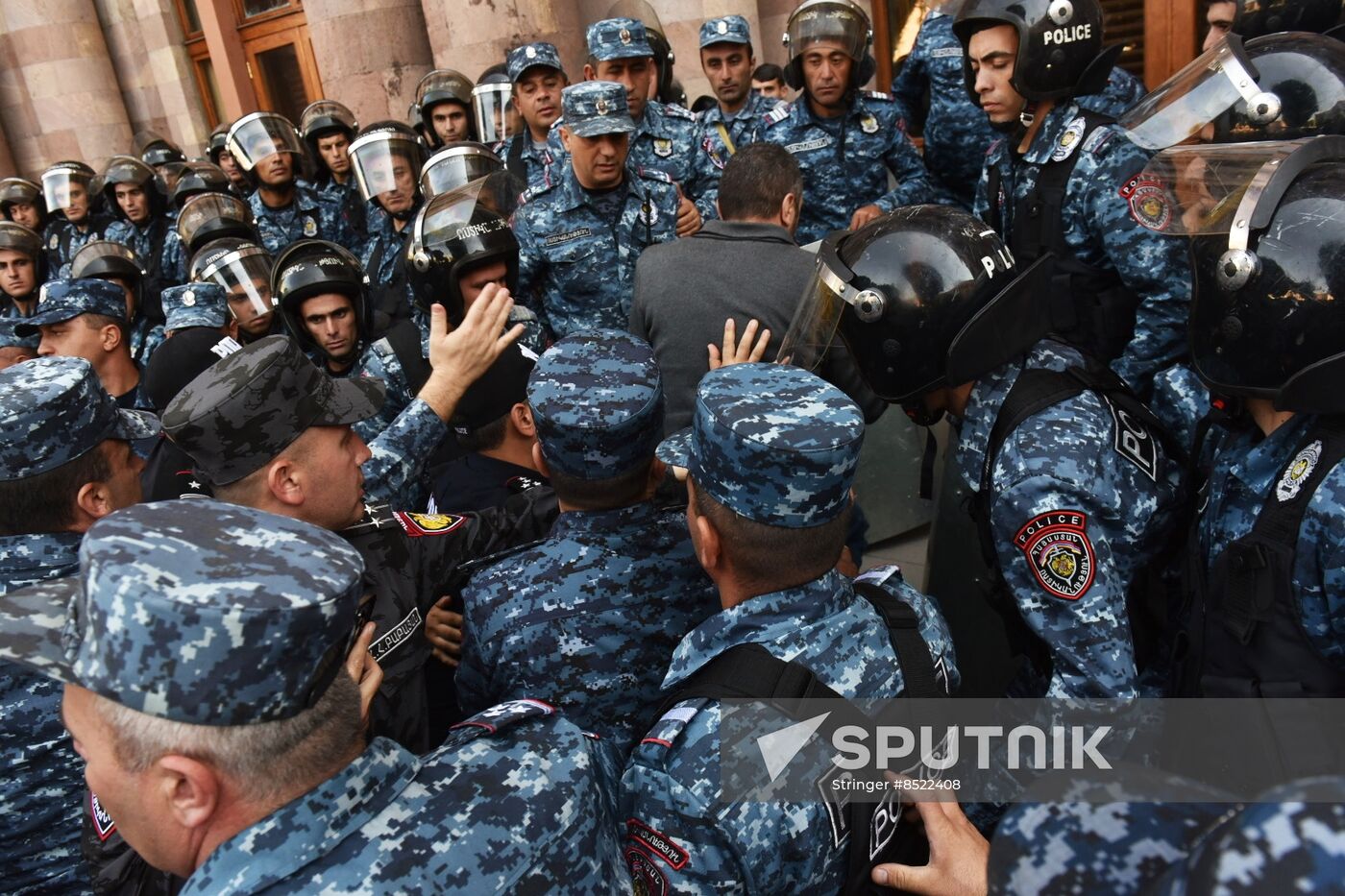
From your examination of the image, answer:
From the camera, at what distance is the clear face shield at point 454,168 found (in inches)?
177

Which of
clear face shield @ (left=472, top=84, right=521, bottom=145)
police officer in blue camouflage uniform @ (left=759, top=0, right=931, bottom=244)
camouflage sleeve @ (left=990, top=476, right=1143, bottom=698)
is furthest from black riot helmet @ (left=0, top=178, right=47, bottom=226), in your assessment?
camouflage sleeve @ (left=990, top=476, right=1143, bottom=698)

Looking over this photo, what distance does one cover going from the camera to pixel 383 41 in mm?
7730

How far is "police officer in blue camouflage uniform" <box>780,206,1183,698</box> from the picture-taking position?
5.45 feet

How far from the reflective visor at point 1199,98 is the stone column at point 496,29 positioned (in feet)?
17.1

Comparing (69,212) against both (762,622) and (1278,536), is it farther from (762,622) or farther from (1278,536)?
(1278,536)

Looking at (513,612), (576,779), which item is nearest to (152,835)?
(576,779)

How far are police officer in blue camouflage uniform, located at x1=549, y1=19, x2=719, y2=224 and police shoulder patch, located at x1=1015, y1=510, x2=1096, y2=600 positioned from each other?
331cm

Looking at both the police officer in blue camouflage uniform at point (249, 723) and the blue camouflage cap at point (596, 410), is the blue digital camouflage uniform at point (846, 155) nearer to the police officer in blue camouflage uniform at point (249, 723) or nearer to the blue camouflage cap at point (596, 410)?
the blue camouflage cap at point (596, 410)

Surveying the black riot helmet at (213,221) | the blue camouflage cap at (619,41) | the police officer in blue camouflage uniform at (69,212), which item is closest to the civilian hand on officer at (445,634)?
the blue camouflage cap at (619,41)

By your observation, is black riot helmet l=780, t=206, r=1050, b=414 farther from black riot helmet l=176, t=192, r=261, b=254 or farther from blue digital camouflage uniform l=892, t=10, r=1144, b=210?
black riot helmet l=176, t=192, r=261, b=254

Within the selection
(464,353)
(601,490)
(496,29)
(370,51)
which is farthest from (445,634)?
(370,51)

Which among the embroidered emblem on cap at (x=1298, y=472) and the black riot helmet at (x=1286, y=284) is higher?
the black riot helmet at (x=1286, y=284)

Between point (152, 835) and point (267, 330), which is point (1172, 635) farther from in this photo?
point (267, 330)

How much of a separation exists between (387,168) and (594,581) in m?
4.24
